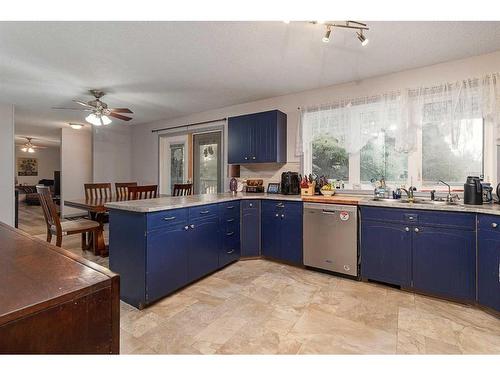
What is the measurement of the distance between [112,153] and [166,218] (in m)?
4.67

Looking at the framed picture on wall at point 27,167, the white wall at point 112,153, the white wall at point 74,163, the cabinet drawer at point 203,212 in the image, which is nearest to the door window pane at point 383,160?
the cabinet drawer at point 203,212

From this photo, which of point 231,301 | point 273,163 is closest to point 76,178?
point 273,163

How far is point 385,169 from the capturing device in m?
3.05

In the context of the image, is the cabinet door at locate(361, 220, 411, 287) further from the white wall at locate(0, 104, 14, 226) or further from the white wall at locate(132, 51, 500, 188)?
the white wall at locate(0, 104, 14, 226)

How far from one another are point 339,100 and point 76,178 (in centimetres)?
629

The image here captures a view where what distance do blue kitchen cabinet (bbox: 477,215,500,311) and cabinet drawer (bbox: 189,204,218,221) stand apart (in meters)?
2.40

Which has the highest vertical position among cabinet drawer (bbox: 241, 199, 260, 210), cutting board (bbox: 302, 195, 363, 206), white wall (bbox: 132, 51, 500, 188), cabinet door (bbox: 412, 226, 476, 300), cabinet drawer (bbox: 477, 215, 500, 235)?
white wall (bbox: 132, 51, 500, 188)

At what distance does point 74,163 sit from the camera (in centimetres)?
625

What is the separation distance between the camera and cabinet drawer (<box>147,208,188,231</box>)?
6.90 ft

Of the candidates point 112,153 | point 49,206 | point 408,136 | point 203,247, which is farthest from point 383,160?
point 112,153

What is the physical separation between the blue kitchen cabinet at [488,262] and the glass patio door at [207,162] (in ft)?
11.4

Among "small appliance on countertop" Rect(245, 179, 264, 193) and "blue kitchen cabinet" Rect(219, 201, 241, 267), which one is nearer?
"blue kitchen cabinet" Rect(219, 201, 241, 267)

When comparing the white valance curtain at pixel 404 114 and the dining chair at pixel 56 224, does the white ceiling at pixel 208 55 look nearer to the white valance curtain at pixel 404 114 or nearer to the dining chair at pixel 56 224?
the white valance curtain at pixel 404 114

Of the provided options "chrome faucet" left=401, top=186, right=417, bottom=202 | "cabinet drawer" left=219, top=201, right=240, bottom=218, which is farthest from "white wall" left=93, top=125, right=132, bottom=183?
"chrome faucet" left=401, top=186, right=417, bottom=202
